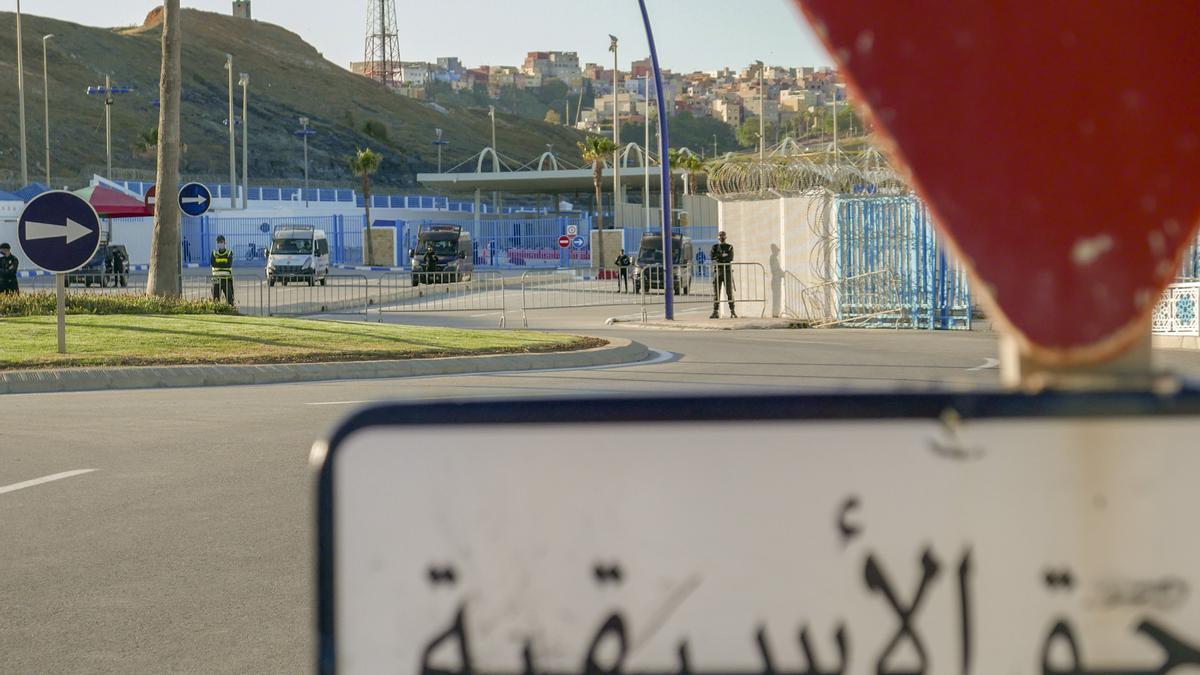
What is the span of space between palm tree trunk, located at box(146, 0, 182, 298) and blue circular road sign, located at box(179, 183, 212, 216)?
0.54m

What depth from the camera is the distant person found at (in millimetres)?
26344

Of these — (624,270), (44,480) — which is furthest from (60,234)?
(624,270)

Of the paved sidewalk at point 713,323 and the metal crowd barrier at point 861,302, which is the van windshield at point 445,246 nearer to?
the paved sidewalk at point 713,323

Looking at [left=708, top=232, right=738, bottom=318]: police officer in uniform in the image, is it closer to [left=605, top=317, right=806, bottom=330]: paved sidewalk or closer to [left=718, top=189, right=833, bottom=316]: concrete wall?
[left=605, top=317, right=806, bottom=330]: paved sidewalk

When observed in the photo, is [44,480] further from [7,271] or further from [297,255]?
[297,255]

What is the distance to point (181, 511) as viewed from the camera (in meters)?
7.86

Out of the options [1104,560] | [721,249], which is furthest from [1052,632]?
[721,249]

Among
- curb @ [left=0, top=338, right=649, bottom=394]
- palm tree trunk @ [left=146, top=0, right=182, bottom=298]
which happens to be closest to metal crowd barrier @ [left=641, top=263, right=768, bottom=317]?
palm tree trunk @ [left=146, top=0, right=182, bottom=298]

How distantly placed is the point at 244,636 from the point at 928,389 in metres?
4.72

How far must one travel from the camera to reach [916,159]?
120 cm

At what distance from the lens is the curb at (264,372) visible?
14914mm

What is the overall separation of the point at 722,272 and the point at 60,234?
45.1ft

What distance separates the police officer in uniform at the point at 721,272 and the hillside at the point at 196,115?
77008mm

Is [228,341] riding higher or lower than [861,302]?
lower
